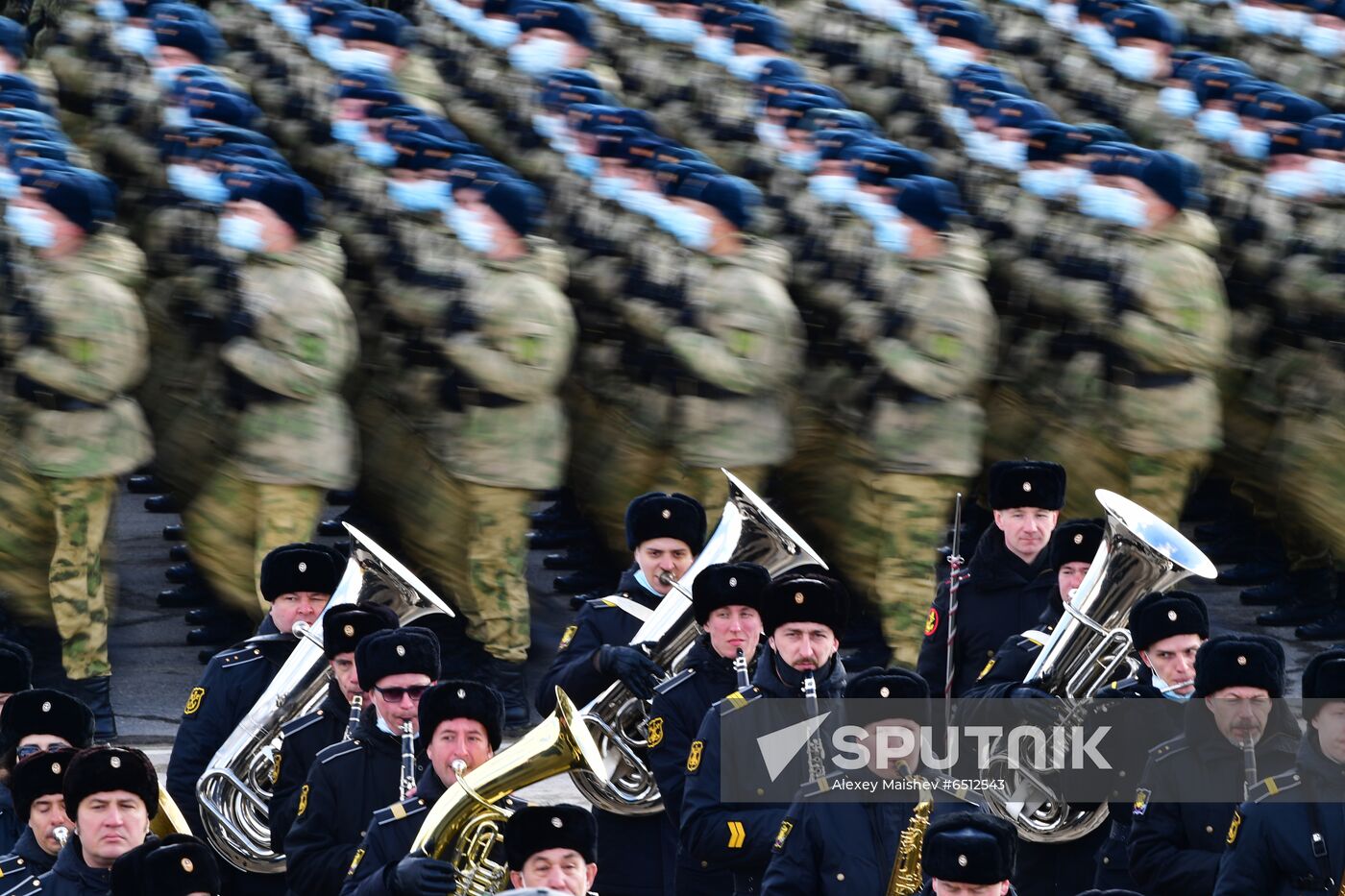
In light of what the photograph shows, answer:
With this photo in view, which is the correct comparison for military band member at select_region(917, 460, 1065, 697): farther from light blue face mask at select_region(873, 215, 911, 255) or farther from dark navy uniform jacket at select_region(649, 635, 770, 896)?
light blue face mask at select_region(873, 215, 911, 255)

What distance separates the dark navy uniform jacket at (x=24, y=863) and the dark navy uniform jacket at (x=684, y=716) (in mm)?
1834

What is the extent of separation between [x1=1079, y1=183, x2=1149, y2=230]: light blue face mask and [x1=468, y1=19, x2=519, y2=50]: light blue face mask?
10.0 feet

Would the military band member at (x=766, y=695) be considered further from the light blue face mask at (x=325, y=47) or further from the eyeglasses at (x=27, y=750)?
the light blue face mask at (x=325, y=47)

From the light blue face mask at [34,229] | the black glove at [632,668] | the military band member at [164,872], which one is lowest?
the light blue face mask at [34,229]

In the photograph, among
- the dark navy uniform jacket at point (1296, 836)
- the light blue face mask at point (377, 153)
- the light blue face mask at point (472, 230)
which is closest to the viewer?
the dark navy uniform jacket at point (1296, 836)

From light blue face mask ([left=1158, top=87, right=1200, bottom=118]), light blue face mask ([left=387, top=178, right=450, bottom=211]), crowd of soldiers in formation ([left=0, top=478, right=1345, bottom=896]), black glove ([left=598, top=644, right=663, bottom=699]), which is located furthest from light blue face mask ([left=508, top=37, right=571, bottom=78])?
black glove ([left=598, top=644, right=663, bottom=699])

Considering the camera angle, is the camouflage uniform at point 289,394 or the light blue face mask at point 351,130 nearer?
the camouflage uniform at point 289,394

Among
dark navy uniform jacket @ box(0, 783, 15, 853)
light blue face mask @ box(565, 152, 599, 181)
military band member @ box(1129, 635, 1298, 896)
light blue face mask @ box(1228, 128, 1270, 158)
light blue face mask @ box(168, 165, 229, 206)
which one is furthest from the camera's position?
light blue face mask @ box(1228, 128, 1270, 158)

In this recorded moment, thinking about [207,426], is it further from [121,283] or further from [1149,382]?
[1149,382]

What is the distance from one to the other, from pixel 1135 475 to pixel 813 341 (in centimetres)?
154

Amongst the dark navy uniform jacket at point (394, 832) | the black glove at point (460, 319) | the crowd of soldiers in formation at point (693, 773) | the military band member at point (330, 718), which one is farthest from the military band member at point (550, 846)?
the black glove at point (460, 319)

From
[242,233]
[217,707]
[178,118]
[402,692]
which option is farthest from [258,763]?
[178,118]

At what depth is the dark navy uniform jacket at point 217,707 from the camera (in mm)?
9430

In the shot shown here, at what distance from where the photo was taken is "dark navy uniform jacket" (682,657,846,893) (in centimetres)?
858
